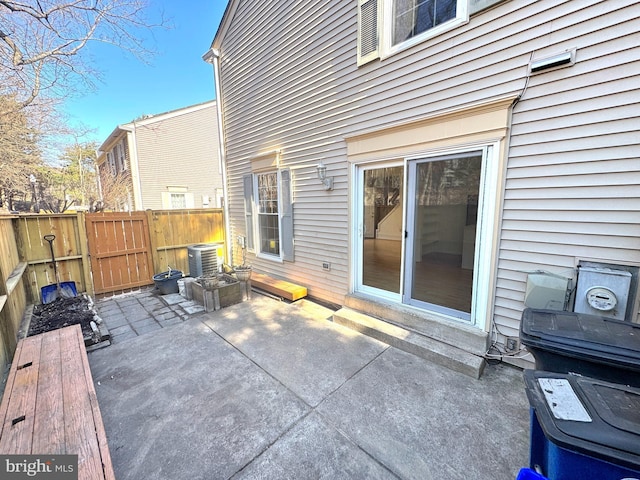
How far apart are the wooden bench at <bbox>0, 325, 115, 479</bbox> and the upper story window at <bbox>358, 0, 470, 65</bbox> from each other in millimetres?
4365

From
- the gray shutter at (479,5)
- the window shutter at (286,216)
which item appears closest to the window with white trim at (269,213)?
the window shutter at (286,216)

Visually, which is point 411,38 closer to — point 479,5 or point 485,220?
point 479,5

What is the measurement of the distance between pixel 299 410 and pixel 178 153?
1231 centimetres

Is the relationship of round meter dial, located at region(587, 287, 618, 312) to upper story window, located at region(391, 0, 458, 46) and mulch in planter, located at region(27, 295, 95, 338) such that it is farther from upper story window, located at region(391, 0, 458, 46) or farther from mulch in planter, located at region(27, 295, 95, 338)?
mulch in planter, located at region(27, 295, 95, 338)

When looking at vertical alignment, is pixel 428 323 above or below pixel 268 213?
below

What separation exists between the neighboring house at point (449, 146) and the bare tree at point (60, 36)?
2.09 metres

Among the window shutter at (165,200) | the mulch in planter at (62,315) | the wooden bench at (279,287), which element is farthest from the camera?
the window shutter at (165,200)

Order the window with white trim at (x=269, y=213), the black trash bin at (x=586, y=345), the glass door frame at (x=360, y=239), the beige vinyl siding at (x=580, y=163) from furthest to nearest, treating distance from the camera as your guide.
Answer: the window with white trim at (x=269, y=213)
the glass door frame at (x=360, y=239)
the beige vinyl siding at (x=580, y=163)
the black trash bin at (x=586, y=345)

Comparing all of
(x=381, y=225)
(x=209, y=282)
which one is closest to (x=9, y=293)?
(x=209, y=282)

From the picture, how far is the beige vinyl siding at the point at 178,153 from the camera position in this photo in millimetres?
10758

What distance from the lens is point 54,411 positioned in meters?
1.75

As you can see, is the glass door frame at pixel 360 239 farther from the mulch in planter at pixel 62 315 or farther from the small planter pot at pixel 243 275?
the mulch in planter at pixel 62 315

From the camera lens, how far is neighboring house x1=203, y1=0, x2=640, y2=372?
6.88 ft

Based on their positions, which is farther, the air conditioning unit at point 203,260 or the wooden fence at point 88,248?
the air conditioning unit at point 203,260
